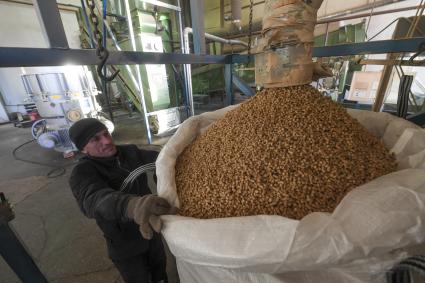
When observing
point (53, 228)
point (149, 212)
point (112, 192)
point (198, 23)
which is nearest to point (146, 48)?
point (198, 23)

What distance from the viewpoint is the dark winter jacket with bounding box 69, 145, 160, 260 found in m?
0.51

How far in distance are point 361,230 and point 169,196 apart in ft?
1.10

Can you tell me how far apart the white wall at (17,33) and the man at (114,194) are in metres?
4.39

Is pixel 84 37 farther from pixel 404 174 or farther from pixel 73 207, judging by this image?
pixel 404 174

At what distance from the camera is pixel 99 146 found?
728mm

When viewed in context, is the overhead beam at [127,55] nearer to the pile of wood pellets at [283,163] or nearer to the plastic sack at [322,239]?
the pile of wood pellets at [283,163]

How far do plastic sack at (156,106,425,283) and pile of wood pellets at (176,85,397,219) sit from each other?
4cm

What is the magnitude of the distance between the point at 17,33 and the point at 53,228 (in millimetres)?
4861

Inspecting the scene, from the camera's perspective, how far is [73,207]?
150cm

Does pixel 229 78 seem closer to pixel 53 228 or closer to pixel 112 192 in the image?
pixel 112 192

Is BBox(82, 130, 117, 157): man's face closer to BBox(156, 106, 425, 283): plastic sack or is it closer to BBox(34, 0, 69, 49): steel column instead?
BBox(34, 0, 69, 49): steel column

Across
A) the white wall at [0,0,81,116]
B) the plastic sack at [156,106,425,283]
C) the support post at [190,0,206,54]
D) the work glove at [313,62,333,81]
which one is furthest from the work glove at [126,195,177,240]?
the white wall at [0,0,81,116]

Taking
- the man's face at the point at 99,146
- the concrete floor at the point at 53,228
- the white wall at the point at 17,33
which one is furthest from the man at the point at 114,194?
the white wall at the point at 17,33

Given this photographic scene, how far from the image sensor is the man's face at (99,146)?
719 millimetres
